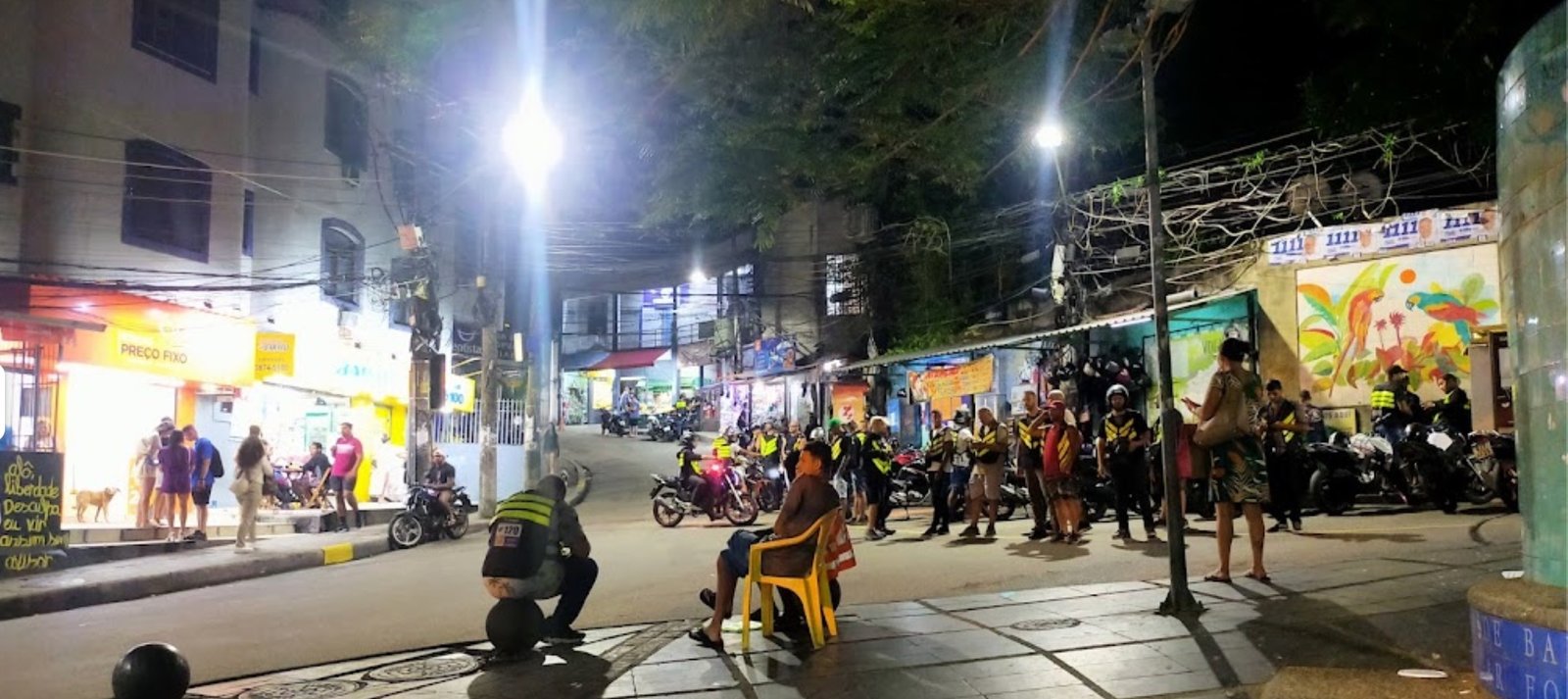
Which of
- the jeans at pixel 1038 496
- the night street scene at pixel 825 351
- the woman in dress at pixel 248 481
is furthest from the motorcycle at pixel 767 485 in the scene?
the woman in dress at pixel 248 481

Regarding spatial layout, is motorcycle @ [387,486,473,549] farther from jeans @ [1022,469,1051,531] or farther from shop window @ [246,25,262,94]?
jeans @ [1022,469,1051,531]

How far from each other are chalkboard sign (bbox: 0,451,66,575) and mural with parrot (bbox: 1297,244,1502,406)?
17038 millimetres

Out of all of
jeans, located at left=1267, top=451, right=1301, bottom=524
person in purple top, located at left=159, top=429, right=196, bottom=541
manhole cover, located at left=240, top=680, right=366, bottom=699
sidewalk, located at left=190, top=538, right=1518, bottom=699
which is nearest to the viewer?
sidewalk, located at left=190, top=538, right=1518, bottom=699

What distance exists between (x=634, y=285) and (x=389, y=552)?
94.7ft

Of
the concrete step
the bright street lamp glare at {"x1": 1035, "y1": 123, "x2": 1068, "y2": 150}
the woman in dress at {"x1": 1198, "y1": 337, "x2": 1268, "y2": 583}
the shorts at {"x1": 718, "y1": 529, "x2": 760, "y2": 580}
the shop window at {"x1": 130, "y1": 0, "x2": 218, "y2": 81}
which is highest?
the shop window at {"x1": 130, "y1": 0, "x2": 218, "y2": 81}

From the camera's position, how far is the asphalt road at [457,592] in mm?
7844

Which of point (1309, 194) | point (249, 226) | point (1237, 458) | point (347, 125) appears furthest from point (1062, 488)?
point (347, 125)

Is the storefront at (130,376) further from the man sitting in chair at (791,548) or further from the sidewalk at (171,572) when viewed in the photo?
the man sitting in chair at (791,548)

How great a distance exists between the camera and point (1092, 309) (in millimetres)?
19781

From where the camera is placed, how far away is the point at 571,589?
7.25 metres

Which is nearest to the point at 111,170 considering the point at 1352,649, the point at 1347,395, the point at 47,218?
A: the point at 47,218

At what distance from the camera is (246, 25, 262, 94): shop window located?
2075 cm

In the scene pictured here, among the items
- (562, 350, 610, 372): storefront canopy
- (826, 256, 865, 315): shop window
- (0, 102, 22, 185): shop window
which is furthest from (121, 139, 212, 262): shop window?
(562, 350, 610, 372): storefront canopy

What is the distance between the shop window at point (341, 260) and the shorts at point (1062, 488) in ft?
57.3
